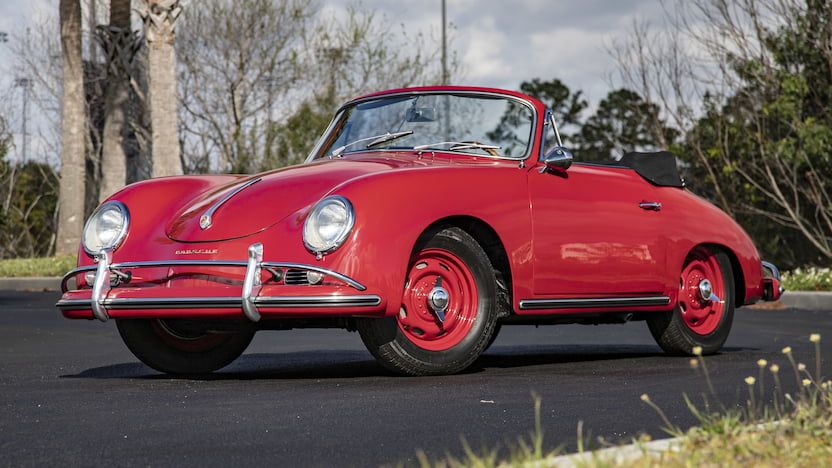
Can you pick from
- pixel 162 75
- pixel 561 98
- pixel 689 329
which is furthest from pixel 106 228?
pixel 561 98

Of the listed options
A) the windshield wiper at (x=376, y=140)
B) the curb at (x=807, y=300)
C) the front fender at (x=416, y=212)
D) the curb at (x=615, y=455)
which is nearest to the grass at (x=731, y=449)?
the curb at (x=615, y=455)

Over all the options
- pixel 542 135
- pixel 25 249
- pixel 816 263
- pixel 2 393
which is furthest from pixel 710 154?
pixel 25 249

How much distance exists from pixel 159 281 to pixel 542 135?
2592 mm

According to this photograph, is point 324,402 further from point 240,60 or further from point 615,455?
point 240,60

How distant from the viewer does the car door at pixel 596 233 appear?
24.6 feet

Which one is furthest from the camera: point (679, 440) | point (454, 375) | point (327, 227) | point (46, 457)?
point (454, 375)

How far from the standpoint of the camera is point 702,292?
8680 millimetres

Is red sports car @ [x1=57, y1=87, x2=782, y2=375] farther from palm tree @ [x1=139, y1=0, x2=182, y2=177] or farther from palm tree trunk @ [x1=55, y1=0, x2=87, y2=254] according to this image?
palm tree trunk @ [x1=55, y1=0, x2=87, y2=254]

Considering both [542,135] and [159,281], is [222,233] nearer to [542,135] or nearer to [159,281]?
[159,281]

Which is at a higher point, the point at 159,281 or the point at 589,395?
the point at 159,281

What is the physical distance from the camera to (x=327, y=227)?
21.5ft

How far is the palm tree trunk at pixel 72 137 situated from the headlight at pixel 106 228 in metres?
20.5

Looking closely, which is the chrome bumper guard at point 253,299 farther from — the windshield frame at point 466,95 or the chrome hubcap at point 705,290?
the chrome hubcap at point 705,290

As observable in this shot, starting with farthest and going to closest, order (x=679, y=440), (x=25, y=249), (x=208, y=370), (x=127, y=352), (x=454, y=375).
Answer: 1. (x=25, y=249)
2. (x=127, y=352)
3. (x=208, y=370)
4. (x=454, y=375)
5. (x=679, y=440)
